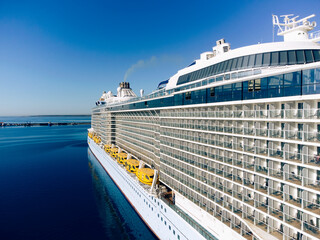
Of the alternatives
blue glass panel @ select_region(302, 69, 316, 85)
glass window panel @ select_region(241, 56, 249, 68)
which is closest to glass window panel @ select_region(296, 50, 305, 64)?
glass window panel @ select_region(241, 56, 249, 68)

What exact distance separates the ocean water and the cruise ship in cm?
650

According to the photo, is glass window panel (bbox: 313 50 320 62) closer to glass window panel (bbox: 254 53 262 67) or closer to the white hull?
glass window panel (bbox: 254 53 262 67)

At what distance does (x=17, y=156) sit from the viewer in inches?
3260

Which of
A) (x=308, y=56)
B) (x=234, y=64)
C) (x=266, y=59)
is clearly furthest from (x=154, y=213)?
Answer: (x=308, y=56)

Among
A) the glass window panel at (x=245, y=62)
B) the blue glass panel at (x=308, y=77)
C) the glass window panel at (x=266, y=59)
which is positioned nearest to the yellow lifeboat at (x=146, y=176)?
the glass window panel at (x=245, y=62)

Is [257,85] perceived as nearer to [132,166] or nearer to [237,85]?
[237,85]

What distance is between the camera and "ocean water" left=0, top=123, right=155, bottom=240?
3272 centimetres

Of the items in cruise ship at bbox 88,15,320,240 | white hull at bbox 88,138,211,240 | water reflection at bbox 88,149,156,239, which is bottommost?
water reflection at bbox 88,149,156,239

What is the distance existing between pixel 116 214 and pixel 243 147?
3034 cm

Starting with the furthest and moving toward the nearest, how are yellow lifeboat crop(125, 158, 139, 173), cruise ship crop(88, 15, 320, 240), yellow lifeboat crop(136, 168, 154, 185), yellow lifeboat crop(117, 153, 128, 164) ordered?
yellow lifeboat crop(117, 153, 128, 164)
yellow lifeboat crop(125, 158, 139, 173)
yellow lifeboat crop(136, 168, 154, 185)
cruise ship crop(88, 15, 320, 240)

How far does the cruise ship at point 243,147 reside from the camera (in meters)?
13.7

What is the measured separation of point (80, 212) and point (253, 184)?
3371cm

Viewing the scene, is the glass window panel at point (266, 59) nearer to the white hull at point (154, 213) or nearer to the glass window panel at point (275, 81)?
the glass window panel at point (275, 81)

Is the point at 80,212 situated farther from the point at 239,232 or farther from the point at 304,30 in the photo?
the point at 304,30
